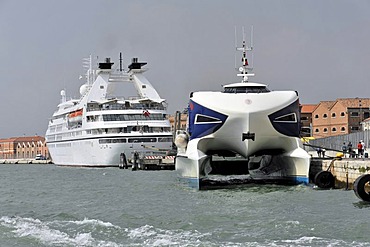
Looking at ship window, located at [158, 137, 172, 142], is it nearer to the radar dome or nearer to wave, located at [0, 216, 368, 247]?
the radar dome

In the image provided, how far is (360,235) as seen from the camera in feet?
45.4

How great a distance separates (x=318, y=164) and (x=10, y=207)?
516 inches

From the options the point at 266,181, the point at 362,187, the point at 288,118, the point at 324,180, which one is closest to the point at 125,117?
the point at 266,181

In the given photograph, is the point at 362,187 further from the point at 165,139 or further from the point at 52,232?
the point at 165,139

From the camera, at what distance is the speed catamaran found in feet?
82.5

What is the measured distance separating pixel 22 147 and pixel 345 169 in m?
153

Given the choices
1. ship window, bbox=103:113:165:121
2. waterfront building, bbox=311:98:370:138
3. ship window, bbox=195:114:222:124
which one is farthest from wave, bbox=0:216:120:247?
waterfront building, bbox=311:98:370:138

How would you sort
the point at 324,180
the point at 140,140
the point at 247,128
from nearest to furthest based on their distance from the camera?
1. the point at 247,128
2. the point at 324,180
3. the point at 140,140

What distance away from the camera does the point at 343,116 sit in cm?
8756

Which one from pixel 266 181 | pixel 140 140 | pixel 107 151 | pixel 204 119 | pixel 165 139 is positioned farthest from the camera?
pixel 165 139

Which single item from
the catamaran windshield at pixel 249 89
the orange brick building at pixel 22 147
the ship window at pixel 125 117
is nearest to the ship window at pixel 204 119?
the catamaran windshield at pixel 249 89

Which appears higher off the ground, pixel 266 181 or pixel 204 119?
pixel 204 119

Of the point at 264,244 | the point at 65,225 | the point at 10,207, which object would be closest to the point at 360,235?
the point at 264,244

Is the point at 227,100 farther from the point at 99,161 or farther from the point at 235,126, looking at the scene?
the point at 99,161
